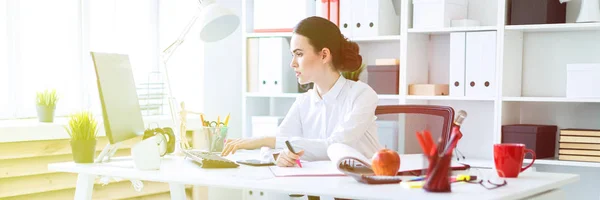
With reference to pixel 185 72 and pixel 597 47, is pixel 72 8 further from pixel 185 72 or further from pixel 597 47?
pixel 597 47

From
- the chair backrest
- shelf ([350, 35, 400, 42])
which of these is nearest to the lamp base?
shelf ([350, 35, 400, 42])

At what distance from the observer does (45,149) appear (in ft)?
11.2

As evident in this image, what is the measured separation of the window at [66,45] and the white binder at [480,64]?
1.73 m

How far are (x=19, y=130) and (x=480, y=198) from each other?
7.35 ft

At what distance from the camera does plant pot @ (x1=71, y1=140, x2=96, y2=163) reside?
7.79ft

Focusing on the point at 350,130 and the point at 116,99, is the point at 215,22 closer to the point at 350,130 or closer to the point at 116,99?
the point at 116,99

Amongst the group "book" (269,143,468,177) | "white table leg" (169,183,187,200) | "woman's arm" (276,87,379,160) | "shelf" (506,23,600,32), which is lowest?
"white table leg" (169,183,187,200)

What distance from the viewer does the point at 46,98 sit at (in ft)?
11.4

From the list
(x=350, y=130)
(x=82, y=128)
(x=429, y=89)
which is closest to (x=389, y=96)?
(x=429, y=89)

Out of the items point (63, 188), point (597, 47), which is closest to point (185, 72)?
point (63, 188)

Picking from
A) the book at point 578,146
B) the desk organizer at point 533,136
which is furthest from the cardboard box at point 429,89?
the book at point 578,146

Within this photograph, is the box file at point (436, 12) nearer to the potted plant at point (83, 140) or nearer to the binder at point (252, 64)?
the binder at point (252, 64)

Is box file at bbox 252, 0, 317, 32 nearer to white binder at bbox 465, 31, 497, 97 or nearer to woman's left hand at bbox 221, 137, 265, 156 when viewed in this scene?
white binder at bbox 465, 31, 497, 97

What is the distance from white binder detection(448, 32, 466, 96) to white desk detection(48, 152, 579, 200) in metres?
1.52
